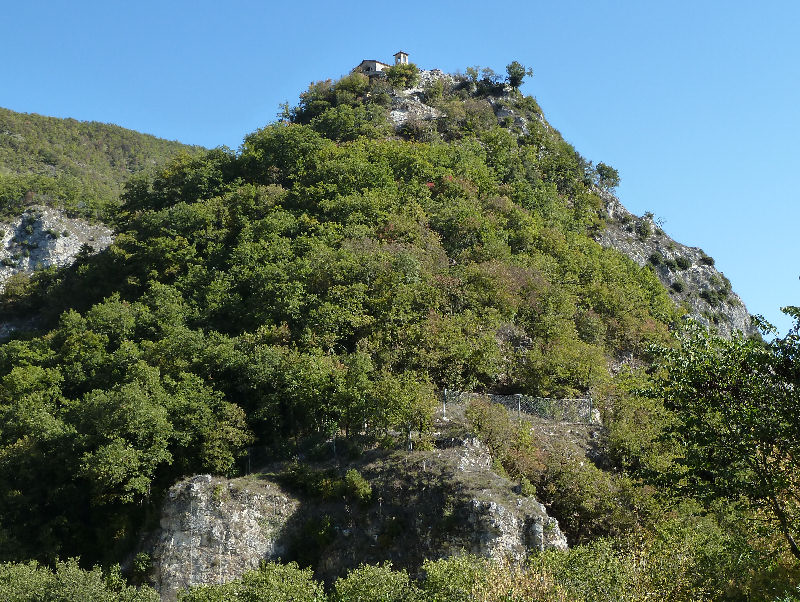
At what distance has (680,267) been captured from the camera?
8125 centimetres

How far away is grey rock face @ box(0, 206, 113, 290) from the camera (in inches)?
3433

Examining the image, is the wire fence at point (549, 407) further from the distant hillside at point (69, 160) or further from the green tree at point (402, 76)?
the distant hillside at point (69, 160)

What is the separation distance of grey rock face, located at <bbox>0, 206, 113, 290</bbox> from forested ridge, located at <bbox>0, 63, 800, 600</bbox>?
A: 17.7m

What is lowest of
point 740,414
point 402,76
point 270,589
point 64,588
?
point 64,588

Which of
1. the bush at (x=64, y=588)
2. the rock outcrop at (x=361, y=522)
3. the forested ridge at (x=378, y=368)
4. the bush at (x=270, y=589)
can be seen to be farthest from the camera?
the rock outcrop at (x=361, y=522)

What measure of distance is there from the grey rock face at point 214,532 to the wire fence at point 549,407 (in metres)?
11.0

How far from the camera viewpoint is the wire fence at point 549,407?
3956 cm

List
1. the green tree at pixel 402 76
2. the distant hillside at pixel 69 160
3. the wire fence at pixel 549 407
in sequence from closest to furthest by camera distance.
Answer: the wire fence at pixel 549 407 → the green tree at pixel 402 76 → the distant hillside at pixel 69 160

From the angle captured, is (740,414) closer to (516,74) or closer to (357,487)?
(357,487)

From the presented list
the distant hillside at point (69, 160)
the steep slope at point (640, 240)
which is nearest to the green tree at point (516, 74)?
the steep slope at point (640, 240)

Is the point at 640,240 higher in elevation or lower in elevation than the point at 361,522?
higher

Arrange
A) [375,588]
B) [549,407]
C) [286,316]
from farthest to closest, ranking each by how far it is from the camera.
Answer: [286,316], [549,407], [375,588]

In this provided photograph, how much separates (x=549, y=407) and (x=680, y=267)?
47549mm

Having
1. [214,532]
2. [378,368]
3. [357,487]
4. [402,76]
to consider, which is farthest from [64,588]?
[402,76]
